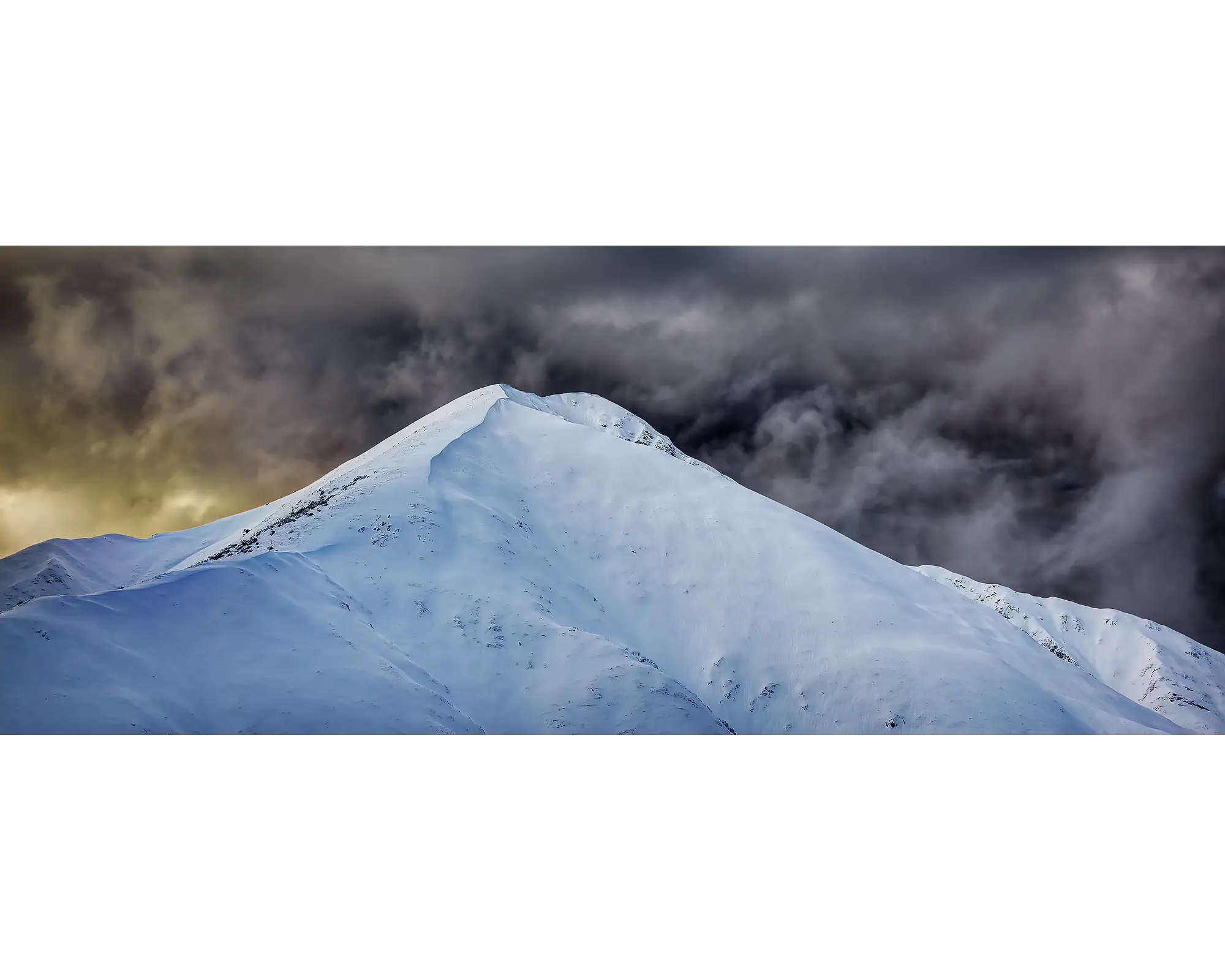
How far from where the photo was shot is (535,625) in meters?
9.12

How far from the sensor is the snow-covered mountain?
7.93 m

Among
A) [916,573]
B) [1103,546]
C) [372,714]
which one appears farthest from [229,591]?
[1103,546]

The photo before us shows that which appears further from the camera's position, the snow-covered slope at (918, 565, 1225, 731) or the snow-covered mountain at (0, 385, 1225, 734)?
the snow-covered slope at (918, 565, 1225, 731)

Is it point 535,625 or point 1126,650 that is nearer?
point 535,625

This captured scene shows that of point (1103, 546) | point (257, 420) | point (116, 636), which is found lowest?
point (116, 636)

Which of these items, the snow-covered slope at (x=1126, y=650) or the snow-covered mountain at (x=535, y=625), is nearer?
the snow-covered mountain at (x=535, y=625)

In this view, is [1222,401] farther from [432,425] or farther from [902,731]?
[432,425]

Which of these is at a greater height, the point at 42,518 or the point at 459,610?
the point at 42,518

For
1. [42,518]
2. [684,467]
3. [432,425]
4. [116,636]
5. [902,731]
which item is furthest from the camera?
[684,467]

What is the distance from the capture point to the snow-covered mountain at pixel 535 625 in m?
7.93

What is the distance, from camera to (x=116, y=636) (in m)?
7.85

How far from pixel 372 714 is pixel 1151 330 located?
9776 millimetres

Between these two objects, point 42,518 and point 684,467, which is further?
point 684,467

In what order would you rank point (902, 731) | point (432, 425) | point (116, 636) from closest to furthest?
point (116, 636), point (902, 731), point (432, 425)
